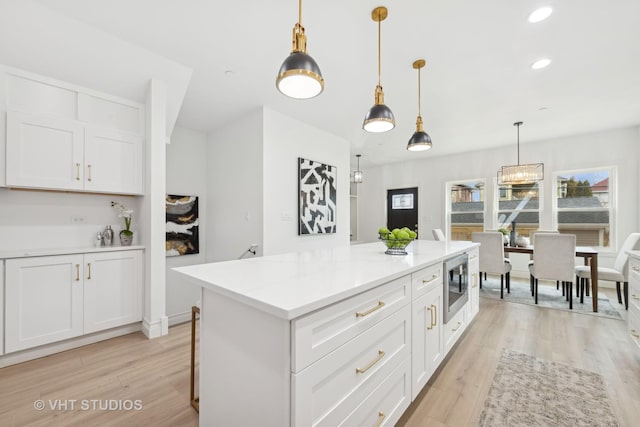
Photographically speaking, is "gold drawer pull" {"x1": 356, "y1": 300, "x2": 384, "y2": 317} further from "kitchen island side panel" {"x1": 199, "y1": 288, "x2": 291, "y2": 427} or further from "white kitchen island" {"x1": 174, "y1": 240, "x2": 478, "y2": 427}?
"kitchen island side panel" {"x1": 199, "y1": 288, "x2": 291, "y2": 427}

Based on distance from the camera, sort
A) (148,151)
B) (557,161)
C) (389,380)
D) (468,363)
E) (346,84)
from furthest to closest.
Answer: (557,161) → (346,84) → (148,151) → (468,363) → (389,380)

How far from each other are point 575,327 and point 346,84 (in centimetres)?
360

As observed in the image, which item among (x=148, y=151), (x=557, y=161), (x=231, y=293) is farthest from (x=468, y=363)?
(x=557, y=161)

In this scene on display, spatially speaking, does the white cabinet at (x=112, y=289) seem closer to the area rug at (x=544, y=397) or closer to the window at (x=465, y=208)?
the area rug at (x=544, y=397)

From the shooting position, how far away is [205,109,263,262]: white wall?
360cm

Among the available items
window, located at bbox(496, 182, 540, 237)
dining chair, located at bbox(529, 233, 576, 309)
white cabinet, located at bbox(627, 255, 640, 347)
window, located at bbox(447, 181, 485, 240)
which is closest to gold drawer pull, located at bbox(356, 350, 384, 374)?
white cabinet, located at bbox(627, 255, 640, 347)

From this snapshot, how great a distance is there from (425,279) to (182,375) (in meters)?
1.88

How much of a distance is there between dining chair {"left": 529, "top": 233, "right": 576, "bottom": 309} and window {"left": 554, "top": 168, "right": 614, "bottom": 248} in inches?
81.3

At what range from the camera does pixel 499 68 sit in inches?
105

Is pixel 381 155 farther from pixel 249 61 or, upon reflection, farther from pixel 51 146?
pixel 51 146

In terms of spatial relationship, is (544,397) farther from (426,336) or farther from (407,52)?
(407,52)

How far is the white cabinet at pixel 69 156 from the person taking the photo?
223cm

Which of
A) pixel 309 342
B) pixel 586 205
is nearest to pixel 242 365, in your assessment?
pixel 309 342

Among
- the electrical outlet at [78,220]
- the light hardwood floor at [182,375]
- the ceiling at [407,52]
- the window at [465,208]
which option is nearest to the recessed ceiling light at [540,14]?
the ceiling at [407,52]
